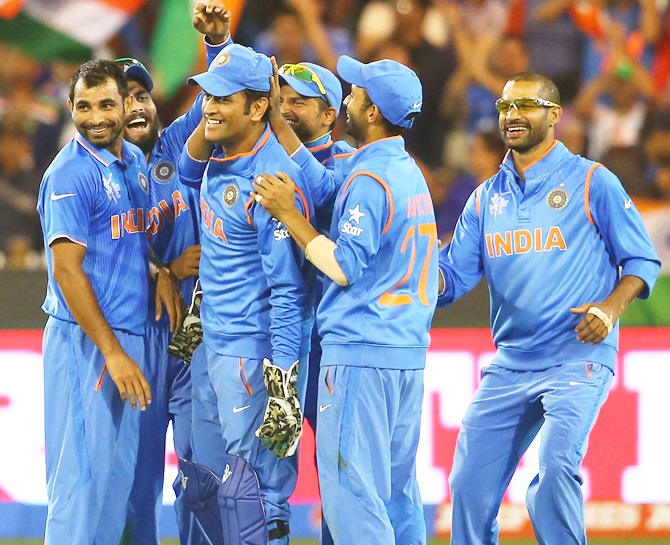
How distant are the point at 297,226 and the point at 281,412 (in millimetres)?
758

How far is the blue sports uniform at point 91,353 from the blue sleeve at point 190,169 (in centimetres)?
26

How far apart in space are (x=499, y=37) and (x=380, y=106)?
5247mm

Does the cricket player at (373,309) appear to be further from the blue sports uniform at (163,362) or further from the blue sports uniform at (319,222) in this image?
the blue sports uniform at (163,362)

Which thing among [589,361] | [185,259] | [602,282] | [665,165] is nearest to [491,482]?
[589,361]

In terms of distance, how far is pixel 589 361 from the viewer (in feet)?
17.1

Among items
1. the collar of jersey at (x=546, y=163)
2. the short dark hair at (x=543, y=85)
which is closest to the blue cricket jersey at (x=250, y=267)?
the collar of jersey at (x=546, y=163)

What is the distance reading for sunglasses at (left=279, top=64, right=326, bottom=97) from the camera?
534 cm

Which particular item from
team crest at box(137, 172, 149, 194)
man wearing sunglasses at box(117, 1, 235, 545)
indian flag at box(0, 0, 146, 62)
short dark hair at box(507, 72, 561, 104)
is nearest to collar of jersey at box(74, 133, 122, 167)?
team crest at box(137, 172, 149, 194)

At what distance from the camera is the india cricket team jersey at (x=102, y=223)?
479 cm

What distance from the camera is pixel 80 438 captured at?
15.7 feet

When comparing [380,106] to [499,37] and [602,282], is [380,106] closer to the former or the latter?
[602,282]

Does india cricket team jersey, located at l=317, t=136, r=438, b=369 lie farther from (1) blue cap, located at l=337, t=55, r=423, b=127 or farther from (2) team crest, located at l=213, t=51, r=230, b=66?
(2) team crest, located at l=213, t=51, r=230, b=66

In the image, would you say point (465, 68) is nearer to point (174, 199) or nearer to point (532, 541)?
point (532, 541)

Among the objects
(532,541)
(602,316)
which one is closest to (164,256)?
(602,316)
